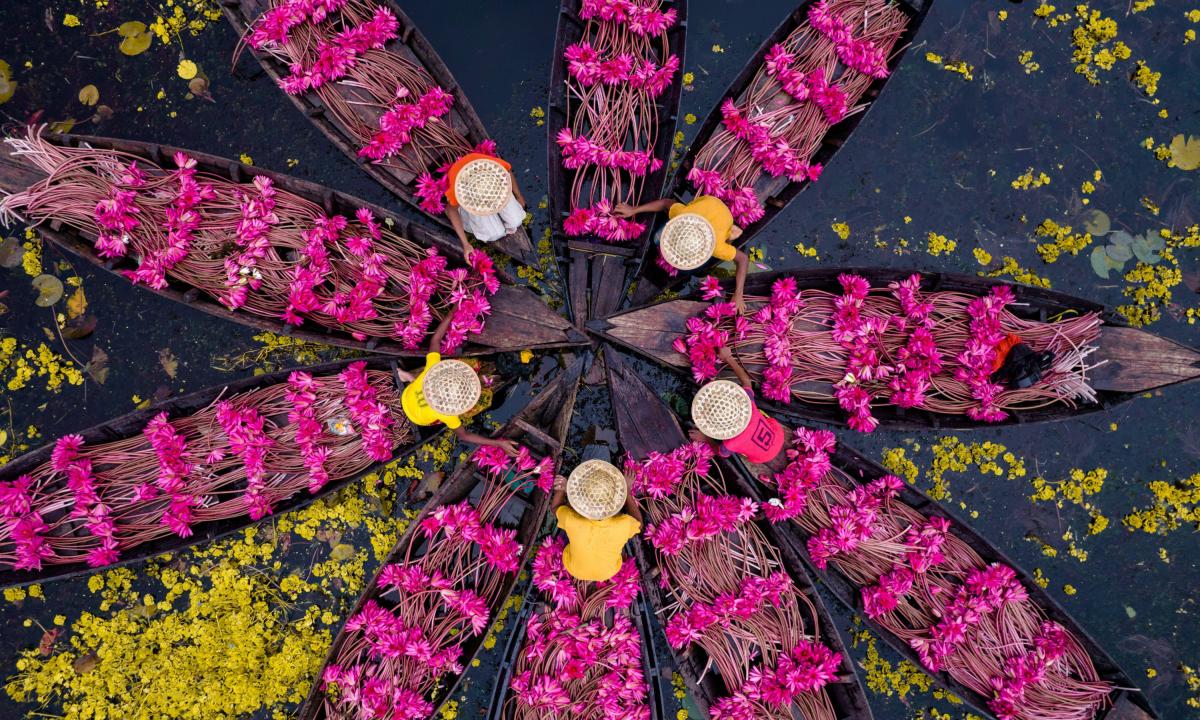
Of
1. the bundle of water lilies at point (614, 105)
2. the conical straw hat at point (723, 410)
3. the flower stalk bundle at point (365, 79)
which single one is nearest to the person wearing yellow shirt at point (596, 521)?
the conical straw hat at point (723, 410)

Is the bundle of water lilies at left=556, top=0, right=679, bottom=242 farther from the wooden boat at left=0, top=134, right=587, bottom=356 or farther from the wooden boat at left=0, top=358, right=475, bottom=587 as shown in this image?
the wooden boat at left=0, top=358, right=475, bottom=587

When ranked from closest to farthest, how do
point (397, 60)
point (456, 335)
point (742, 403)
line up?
1. point (742, 403)
2. point (456, 335)
3. point (397, 60)

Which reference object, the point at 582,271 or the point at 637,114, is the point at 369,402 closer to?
the point at 582,271

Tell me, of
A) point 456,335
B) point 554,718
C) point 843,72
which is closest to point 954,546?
point 554,718

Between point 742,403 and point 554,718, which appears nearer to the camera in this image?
point 742,403

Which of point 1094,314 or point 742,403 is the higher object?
point 1094,314

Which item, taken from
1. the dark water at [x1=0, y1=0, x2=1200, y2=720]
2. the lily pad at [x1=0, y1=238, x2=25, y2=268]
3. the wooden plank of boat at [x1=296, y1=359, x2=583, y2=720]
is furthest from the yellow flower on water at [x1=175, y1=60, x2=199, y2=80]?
the wooden plank of boat at [x1=296, y1=359, x2=583, y2=720]
